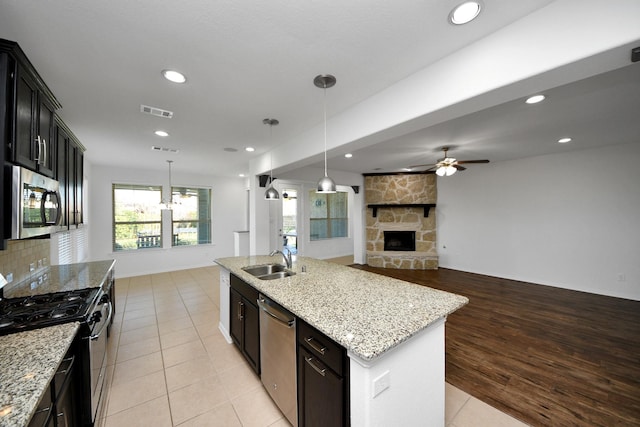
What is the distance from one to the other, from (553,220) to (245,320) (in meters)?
6.02

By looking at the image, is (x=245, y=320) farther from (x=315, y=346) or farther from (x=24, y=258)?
(x=24, y=258)

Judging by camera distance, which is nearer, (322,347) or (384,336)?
(384,336)

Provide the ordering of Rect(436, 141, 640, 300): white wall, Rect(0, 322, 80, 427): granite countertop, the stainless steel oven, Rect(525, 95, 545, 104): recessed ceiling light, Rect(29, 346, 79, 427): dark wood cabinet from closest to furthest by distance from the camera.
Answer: Rect(0, 322, 80, 427): granite countertop < Rect(29, 346, 79, 427): dark wood cabinet < the stainless steel oven < Rect(525, 95, 545, 104): recessed ceiling light < Rect(436, 141, 640, 300): white wall

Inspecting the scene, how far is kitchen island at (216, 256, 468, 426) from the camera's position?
1128mm

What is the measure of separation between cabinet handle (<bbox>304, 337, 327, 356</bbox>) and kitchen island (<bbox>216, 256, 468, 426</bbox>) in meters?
0.13

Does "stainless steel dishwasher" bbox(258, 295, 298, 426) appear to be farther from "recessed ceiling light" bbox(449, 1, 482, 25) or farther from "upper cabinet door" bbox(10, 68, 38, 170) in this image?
"recessed ceiling light" bbox(449, 1, 482, 25)

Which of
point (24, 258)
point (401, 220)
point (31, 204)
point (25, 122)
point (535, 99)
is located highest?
point (535, 99)

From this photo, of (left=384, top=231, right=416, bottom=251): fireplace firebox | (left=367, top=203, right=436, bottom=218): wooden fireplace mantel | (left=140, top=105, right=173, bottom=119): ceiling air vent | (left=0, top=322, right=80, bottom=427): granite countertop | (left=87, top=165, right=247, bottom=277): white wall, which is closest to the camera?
(left=0, top=322, right=80, bottom=427): granite countertop

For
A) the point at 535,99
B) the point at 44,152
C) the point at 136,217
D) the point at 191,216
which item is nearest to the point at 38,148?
the point at 44,152

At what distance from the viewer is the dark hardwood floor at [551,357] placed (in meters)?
1.86

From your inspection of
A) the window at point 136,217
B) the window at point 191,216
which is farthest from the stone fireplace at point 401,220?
the window at point 136,217

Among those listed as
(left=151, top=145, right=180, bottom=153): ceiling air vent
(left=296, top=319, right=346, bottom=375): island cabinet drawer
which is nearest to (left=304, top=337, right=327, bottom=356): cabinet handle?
(left=296, top=319, right=346, bottom=375): island cabinet drawer

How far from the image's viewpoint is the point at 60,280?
240 centimetres

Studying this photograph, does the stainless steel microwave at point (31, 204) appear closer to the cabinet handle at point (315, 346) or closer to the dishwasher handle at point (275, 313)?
the dishwasher handle at point (275, 313)
